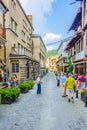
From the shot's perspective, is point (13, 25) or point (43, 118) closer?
point (43, 118)

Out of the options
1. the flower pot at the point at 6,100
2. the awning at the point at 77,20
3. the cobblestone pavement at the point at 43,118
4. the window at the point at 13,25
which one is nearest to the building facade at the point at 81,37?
the awning at the point at 77,20

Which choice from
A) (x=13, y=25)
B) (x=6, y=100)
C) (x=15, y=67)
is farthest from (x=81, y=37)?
(x=6, y=100)

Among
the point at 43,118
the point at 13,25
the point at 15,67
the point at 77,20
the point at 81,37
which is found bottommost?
the point at 43,118

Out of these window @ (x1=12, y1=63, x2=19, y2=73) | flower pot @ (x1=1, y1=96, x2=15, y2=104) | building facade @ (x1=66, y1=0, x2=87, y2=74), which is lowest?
flower pot @ (x1=1, y1=96, x2=15, y2=104)

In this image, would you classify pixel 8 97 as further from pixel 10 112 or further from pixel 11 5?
pixel 11 5

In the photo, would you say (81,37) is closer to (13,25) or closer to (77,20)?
(77,20)

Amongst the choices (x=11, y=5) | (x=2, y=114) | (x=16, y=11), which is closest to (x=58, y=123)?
(x=2, y=114)

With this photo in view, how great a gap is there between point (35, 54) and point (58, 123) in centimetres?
4593

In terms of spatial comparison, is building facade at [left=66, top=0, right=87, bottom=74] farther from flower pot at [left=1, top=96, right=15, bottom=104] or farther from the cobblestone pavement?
the cobblestone pavement

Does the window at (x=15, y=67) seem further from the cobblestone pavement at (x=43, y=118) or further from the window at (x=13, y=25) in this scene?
the cobblestone pavement at (x=43, y=118)

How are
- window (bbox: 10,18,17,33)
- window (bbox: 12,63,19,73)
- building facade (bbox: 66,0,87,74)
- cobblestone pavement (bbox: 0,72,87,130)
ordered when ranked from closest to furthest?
cobblestone pavement (bbox: 0,72,87,130) → building facade (bbox: 66,0,87,74) → window (bbox: 12,63,19,73) → window (bbox: 10,18,17,33)

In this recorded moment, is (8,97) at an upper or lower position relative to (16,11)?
lower

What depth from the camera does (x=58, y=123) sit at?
27.8ft

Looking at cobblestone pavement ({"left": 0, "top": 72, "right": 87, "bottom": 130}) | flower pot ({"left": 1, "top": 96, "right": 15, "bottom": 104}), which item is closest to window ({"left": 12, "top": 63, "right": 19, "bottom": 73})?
flower pot ({"left": 1, "top": 96, "right": 15, "bottom": 104})
